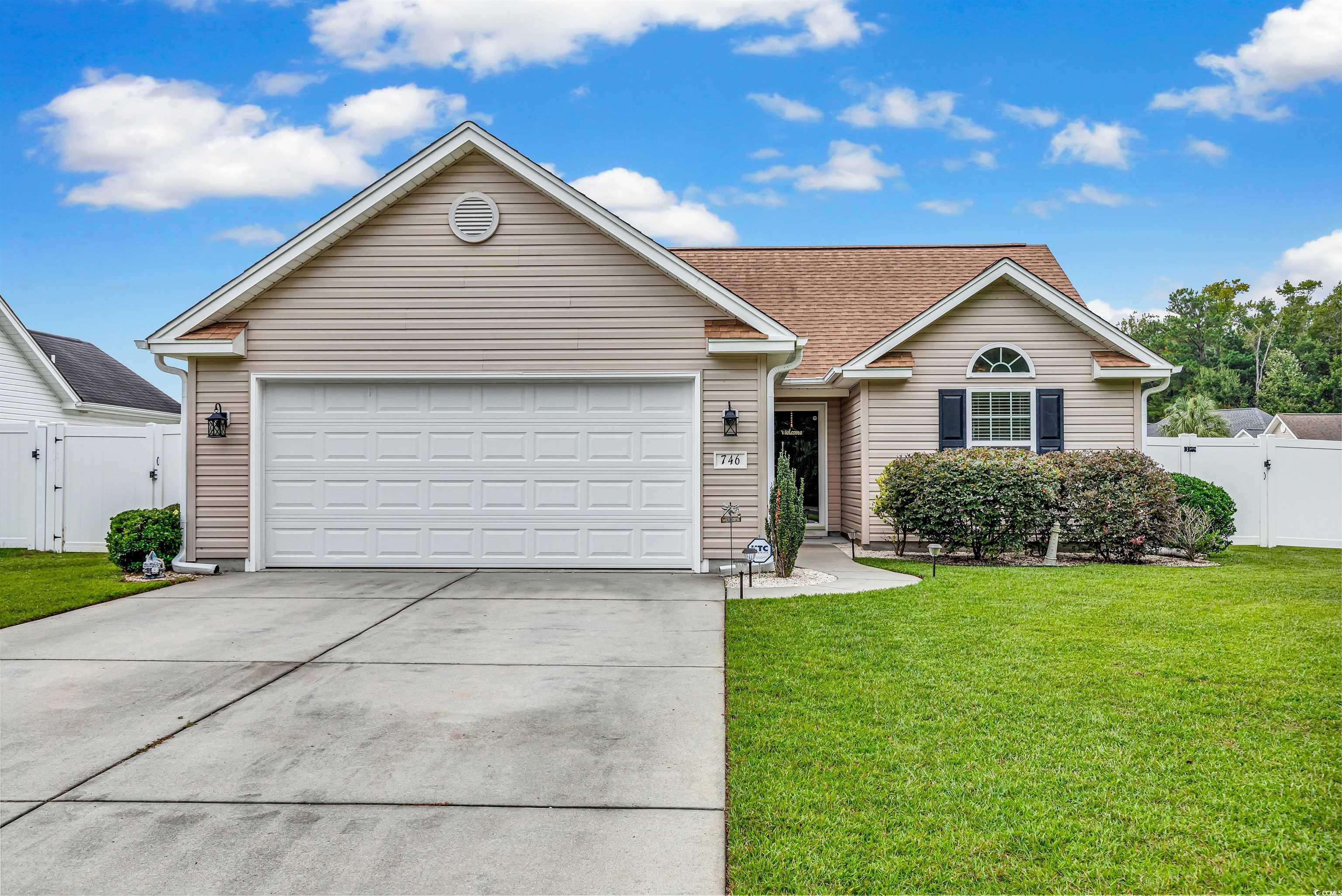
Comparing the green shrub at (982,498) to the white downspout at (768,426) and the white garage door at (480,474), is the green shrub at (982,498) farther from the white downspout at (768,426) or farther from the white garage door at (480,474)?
the white garage door at (480,474)

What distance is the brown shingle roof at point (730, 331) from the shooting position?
9445 mm

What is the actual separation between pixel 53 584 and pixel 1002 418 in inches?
502

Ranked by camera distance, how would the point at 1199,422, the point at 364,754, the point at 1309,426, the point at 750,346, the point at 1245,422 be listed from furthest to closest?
the point at 1245,422
the point at 1309,426
the point at 1199,422
the point at 750,346
the point at 364,754

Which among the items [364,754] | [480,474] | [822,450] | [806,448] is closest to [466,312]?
[480,474]

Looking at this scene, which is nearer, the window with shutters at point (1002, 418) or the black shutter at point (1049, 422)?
the black shutter at point (1049, 422)

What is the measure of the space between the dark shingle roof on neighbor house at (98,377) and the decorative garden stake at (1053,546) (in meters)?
18.2

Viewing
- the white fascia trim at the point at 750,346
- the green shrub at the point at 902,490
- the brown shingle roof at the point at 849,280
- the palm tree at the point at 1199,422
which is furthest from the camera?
the palm tree at the point at 1199,422

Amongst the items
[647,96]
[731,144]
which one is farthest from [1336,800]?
[731,144]

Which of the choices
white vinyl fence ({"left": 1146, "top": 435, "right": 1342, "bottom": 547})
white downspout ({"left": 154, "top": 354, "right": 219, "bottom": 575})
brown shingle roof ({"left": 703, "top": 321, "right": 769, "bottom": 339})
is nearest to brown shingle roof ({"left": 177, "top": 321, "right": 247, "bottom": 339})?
white downspout ({"left": 154, "top": 354, "right": 219, "bottom": 575})

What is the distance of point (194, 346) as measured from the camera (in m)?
9.62

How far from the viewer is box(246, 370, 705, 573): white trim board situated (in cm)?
962

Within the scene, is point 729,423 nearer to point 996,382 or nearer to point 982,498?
point 982,498

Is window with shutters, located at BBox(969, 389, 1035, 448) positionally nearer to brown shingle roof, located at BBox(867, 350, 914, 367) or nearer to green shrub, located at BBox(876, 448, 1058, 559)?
brown shingle roof, located at BBox(867, 350, 914, 367)

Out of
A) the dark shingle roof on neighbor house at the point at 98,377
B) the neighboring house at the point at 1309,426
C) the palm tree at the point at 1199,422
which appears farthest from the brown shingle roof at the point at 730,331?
the neighboring house at the point at 1309,426
